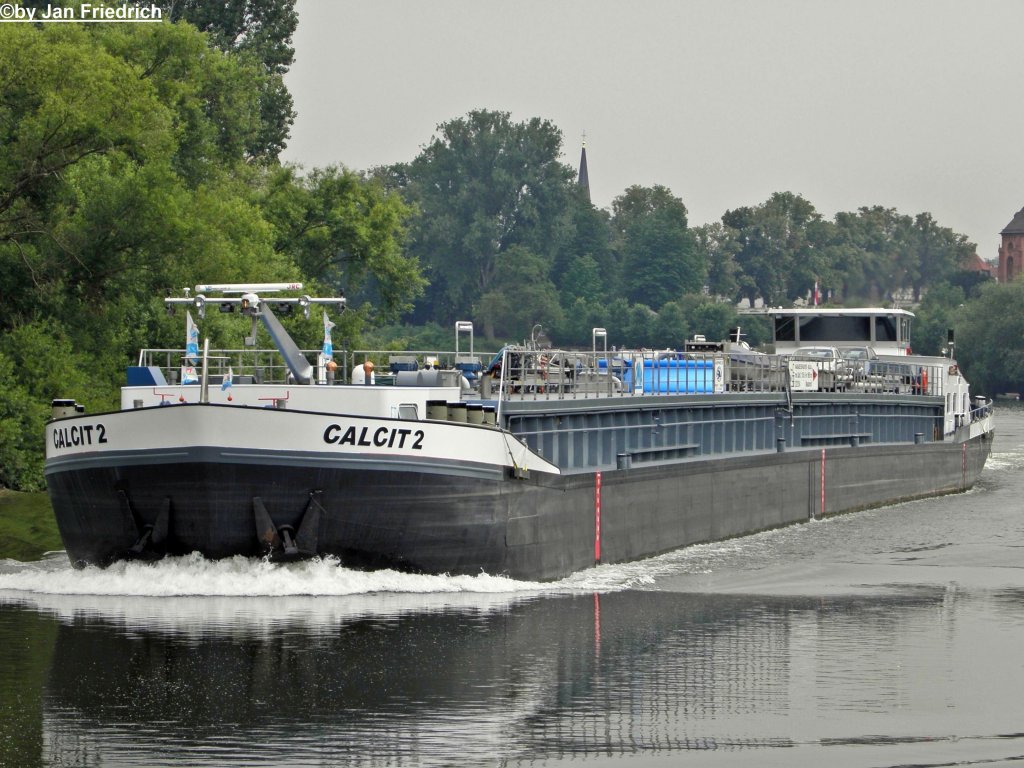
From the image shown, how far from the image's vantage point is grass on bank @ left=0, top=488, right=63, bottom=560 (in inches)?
1241

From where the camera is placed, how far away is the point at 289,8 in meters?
84.9

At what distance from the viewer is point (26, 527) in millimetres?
33969

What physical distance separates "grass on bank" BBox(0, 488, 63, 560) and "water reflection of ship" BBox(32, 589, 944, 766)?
8.30 metres

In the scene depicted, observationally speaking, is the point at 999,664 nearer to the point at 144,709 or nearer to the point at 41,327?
the point at 144,709

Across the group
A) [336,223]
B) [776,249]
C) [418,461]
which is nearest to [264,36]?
[336,223]

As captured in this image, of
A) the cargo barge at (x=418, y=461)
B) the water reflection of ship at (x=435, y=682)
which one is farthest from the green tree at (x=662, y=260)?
the water reflection of ship at (x=435, y=682)

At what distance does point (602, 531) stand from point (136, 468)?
9250 mm

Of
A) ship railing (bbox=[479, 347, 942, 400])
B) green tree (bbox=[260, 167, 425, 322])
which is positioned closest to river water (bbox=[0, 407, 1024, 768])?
ship railing (bbox=[479, 347, 942, 400])

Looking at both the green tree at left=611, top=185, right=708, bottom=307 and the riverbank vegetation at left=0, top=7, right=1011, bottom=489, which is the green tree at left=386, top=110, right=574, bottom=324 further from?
the riverbank vegetation at left=0, top=7, right=1011, bottom=489

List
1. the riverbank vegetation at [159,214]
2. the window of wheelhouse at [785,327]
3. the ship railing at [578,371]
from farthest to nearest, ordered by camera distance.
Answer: the window of wheelhouse at [785,327] < the riverbank vegetation at [159,214] < the ship railing at [578,371]

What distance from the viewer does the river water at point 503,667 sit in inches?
660

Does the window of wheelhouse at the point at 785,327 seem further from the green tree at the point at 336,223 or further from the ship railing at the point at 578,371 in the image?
the green tree at the point at 336,223

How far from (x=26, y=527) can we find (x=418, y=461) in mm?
12031

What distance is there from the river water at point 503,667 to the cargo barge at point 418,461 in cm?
64
